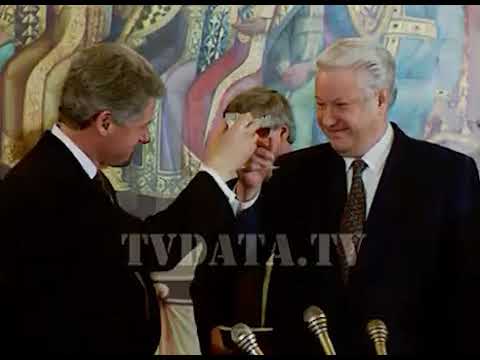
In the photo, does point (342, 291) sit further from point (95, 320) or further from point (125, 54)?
point (125, 54)

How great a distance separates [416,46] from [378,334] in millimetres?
776

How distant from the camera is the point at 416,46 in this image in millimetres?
2582

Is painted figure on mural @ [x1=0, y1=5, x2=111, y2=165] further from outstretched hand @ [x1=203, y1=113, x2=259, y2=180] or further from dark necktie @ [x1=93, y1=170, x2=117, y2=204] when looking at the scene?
outstretched hand @ [x1=203, y1=113, x2=259, y2=180]

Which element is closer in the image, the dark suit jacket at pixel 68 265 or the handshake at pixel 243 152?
the dark suit jacket at pixel 68 265

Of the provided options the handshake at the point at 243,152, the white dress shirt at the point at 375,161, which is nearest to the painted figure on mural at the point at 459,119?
the white dress shirt at the point at 375,161

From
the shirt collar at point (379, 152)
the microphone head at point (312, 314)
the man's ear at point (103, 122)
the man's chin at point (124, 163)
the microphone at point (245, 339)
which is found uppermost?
the man's ear at point (103, 122)

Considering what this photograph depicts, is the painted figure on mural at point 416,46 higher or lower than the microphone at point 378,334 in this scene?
higher

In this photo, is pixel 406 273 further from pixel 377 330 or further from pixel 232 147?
pixel 232 147

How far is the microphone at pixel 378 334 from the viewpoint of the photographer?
2480 millimetres

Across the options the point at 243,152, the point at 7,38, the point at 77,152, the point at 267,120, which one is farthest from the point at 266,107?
the point at 7,38

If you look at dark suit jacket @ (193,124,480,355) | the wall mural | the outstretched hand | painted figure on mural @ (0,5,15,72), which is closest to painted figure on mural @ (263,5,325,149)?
the wall mural

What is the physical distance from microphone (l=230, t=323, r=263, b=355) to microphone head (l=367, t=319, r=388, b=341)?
294 millimetres

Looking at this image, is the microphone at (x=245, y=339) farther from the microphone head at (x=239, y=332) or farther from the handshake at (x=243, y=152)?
the handshake at (x=243, y=152)

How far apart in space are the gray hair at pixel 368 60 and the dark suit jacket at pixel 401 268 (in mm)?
141
